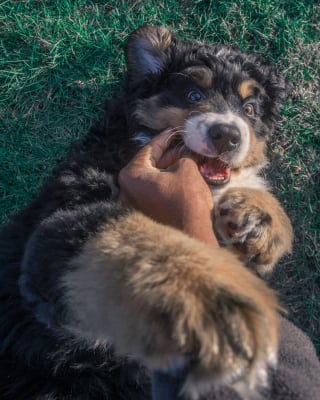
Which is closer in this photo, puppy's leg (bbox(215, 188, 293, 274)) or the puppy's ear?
puppy's leg (bbox(215, 188, 293, 274))

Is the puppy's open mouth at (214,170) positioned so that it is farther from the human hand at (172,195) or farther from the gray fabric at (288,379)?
the gray fabric at (288,379)

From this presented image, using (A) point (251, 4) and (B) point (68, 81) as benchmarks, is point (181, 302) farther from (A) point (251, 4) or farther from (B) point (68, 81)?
(A) point (251, 4)

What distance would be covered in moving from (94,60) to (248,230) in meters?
2.43

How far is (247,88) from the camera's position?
3.13m

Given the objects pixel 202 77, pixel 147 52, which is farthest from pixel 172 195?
pixel 147 52

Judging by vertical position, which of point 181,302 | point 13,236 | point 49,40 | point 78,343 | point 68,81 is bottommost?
point 78,343

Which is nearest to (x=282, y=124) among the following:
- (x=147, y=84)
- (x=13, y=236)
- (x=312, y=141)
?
(x=312, y=141)

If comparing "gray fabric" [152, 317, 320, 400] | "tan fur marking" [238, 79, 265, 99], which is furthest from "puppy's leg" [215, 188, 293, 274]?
"tan fur marking" [238, 79, 265, 99]

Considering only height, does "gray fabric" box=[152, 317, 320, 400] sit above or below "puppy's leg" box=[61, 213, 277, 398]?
below

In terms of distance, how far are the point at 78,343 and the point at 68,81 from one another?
8.21 ft

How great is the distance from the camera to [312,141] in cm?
402

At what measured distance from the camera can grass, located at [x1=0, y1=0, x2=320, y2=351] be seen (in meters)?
3.99

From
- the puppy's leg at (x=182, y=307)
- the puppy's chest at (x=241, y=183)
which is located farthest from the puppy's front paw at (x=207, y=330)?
the puppy's chest at (x=241, y=183)

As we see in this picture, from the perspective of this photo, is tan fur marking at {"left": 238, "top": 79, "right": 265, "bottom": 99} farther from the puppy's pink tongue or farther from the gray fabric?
the gray fabric
